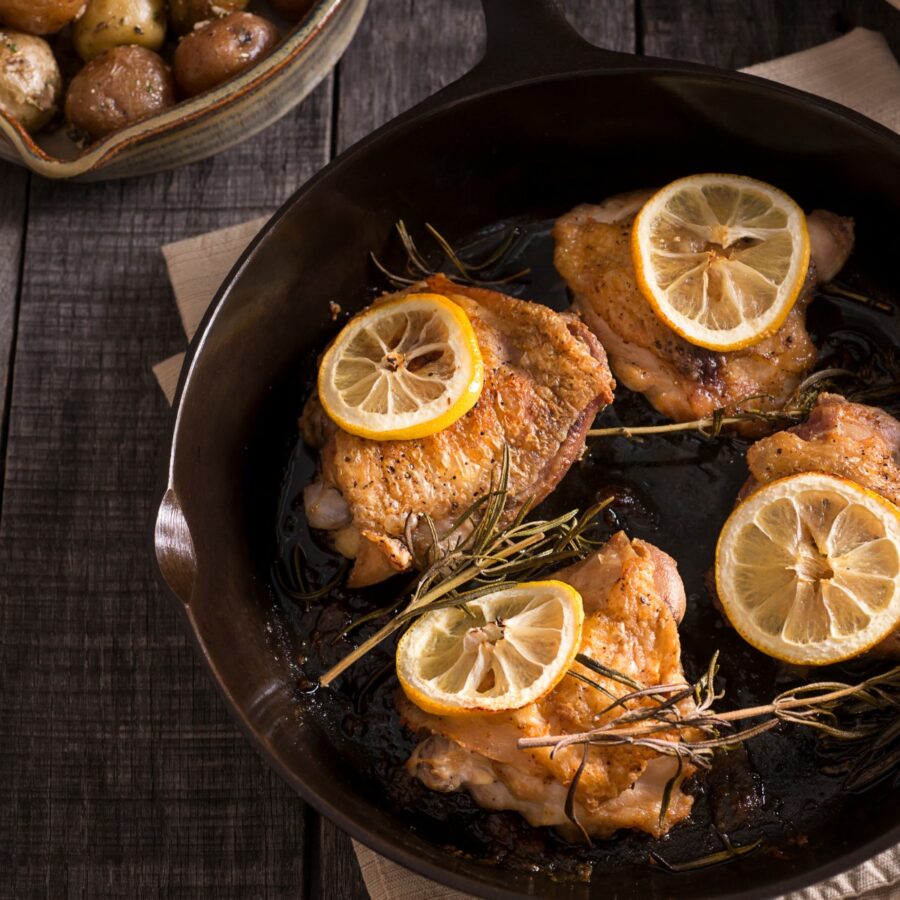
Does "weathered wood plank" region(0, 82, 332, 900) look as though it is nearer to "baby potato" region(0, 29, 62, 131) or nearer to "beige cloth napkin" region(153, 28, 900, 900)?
"beige cloth napkin" region(153, 28, 900, 900)

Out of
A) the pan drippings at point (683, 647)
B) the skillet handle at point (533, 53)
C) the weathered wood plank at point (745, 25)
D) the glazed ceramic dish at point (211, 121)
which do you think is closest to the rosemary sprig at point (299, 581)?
the pan drippings at point (683, 647)

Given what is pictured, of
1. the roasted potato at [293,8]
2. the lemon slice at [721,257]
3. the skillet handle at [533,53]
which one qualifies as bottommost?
the lemon slice at [721,257]

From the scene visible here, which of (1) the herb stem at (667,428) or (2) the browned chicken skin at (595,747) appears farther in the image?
(1) the herb stem at (667,428)

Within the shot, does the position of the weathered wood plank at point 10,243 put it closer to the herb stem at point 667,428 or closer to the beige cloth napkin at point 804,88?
the beige cloth napkin at point 804,88

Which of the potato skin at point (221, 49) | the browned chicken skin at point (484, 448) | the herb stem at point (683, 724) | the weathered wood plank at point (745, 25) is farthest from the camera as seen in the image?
the weathered wood plank at point (745, 25)

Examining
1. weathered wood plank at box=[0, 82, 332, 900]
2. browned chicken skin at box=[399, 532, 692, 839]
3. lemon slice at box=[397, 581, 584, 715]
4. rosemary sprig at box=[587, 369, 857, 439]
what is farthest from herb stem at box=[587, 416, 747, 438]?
weathered wood plank at box=[0, 82, 332, 900]

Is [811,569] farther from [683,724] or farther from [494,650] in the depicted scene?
[494,650]

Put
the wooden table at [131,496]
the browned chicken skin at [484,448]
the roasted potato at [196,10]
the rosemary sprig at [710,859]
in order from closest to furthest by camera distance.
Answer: the rosemary sprig at [710,859], the browned chicken skin at [484,448], the wooden table at [131,496], the roasted potato at [196,10]

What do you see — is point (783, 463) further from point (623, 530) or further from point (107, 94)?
point (107, 94)
